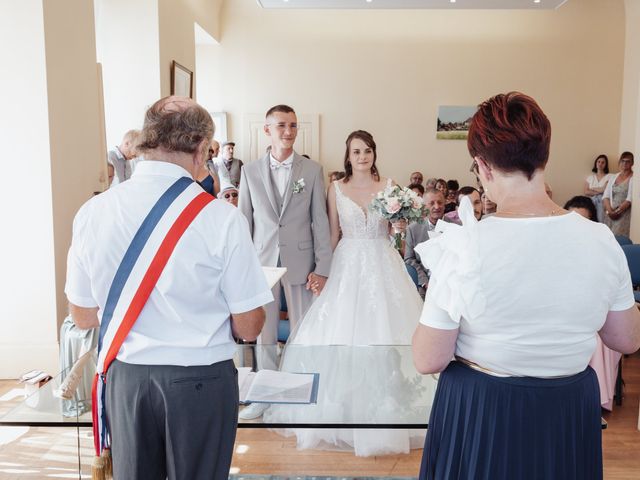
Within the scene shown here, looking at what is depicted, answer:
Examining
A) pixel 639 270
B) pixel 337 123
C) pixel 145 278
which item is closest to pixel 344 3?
pixel 337 123

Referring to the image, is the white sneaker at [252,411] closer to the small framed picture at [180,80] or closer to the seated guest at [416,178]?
the small framed picture at [180,80]

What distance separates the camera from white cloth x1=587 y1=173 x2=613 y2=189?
11288mm

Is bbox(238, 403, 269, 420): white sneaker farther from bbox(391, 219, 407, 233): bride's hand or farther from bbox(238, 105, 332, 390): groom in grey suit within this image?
bbox(391, 219, 407, 233): bride's hand

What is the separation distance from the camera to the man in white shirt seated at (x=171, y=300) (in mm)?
1699

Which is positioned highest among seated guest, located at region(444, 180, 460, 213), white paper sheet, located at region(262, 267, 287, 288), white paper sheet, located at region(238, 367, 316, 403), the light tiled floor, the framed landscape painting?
the framed landscape painting

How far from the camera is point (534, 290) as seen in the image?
4.78ft

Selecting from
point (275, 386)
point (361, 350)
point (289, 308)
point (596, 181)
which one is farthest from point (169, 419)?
point (596, 181)

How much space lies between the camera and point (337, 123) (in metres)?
11.9

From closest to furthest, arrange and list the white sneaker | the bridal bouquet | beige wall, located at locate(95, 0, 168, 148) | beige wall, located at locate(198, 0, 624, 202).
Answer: the white sneaker < the bridal bouquet < beige wall, located at locate(95, 0, 168, 148) < beige wall, located at locate(198, 0, 624, 202)

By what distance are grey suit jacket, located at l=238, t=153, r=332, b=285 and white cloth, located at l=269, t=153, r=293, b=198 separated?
3 cm

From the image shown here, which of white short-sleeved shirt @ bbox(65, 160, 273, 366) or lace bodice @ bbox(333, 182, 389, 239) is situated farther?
lace bodice @ bbox(333, 182, 389, 239)

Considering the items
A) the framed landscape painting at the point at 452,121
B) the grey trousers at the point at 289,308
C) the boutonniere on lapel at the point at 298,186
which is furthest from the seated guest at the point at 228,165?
the boutonniere on lapel at the point at 298,186

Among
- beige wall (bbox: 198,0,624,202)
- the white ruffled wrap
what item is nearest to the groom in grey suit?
the white ruffled wrap

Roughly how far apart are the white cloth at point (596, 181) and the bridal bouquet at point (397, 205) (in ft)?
27.6
